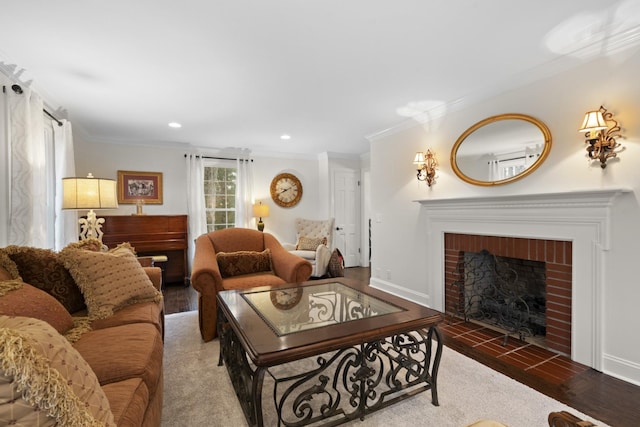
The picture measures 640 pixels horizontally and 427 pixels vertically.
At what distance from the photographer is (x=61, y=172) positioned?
10.8 feet

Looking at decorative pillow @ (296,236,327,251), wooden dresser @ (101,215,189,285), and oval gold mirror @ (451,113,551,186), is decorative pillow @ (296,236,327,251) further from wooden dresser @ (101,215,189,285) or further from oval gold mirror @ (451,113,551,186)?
oval gold mirror @ (451,113,551,186)

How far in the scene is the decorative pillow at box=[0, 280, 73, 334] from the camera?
4.34 feet

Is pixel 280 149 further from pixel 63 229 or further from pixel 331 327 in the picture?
pixel 331 327

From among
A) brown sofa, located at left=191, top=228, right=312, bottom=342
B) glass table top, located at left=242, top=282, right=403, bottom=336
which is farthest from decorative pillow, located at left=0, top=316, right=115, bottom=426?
brown sofa, located at left=191, top=228, right=312, bottom=342

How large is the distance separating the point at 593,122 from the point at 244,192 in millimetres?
4752

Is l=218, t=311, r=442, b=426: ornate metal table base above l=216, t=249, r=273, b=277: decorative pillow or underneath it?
underneath

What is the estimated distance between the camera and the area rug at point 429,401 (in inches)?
63.7

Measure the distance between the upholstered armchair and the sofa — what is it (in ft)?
8.72

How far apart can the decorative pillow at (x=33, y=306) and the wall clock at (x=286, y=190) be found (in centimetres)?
431

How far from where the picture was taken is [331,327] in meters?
1.58

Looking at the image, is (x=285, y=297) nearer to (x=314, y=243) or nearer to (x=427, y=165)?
(x=427, y=165)

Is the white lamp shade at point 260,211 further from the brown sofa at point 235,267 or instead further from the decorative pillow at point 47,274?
the decorative pillow at point 47,274

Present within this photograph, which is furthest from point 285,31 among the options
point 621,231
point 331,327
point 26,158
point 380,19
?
point 621,231

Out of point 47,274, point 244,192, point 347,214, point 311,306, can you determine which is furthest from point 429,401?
point 347,214
